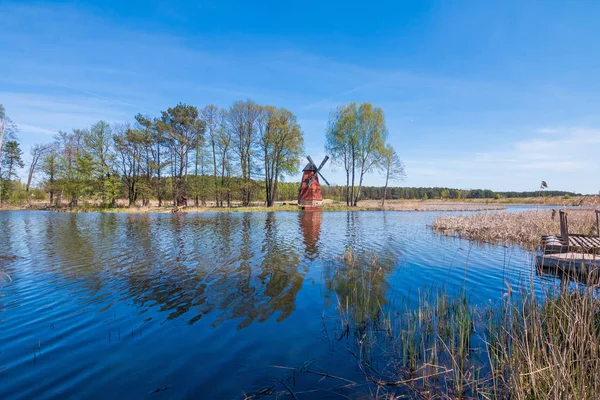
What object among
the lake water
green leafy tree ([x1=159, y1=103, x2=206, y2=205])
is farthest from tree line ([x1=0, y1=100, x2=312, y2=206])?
the lake water

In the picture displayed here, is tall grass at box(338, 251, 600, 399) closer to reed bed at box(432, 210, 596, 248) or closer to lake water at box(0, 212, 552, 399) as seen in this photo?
lake water at box(0, 212, 552, 399)

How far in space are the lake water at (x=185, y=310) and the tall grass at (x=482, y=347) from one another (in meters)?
0.59

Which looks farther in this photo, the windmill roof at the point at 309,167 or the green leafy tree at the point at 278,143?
the windmill roof at the point at 309,167

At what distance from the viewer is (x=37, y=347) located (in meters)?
5.34

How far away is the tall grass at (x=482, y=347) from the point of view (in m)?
3.33

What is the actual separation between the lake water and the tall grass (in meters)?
0.59

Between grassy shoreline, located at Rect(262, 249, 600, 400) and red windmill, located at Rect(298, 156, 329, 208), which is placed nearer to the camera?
grassy shoreline, located at Rect(262, 249, 600, 400)

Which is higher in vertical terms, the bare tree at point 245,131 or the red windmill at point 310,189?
the bare tree at point 245,131

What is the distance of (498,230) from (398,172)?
1547 inches

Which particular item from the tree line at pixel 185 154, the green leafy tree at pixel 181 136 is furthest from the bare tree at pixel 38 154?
the green leafy tree at pixel 181 136

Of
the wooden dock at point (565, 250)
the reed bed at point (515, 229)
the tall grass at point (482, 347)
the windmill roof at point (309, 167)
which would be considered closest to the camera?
the tall grass at point (482, 347)

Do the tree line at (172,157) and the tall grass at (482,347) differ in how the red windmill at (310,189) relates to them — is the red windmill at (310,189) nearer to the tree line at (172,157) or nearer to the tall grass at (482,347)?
the tree line at (172,157)

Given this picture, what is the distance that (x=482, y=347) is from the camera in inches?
212

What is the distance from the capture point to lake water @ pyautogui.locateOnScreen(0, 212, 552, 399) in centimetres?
448
